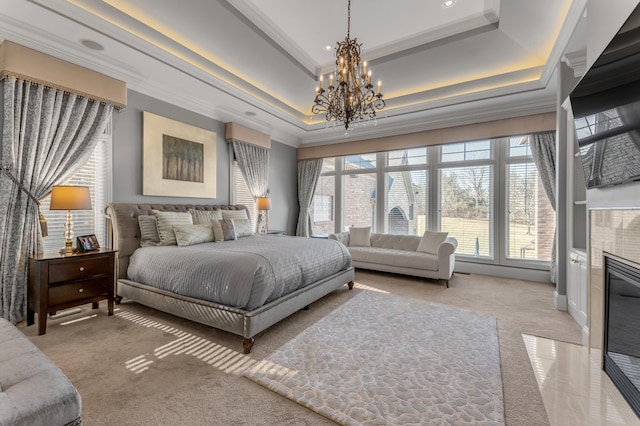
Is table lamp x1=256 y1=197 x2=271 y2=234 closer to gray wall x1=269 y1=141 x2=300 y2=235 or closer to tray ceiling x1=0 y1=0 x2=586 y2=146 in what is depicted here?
gray wall x1=269 y1=141 x2=300 y2=235

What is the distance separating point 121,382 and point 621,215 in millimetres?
3543

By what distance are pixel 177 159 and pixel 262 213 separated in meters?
2.02

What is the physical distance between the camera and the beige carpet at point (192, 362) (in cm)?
162

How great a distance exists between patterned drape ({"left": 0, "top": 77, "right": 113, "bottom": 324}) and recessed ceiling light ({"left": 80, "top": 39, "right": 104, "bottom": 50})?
1.89 feet

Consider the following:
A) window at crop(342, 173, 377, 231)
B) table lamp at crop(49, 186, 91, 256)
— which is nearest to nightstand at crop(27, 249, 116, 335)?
table lamp at crop(49, 186, 91, 256)

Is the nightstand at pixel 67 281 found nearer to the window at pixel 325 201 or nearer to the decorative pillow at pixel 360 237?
the decorative pillow at pixel 360 237

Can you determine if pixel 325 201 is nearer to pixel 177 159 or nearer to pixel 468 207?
pixel 468 207

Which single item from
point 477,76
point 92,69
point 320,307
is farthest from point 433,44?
point 92,69

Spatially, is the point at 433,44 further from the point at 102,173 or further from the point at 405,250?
the point at 102,173

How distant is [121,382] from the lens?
189 cm

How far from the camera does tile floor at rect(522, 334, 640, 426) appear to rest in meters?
1.54

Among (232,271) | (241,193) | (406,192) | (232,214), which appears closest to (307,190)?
(241,193)

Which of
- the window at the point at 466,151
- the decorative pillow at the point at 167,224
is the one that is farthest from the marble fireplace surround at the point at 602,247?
the decorative pillow at the point at 167,224

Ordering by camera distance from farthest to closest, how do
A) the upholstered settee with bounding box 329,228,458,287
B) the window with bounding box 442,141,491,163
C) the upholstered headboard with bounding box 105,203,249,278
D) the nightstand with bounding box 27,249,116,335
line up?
the window with bounding box 442,141,491,163, the upholstered settee with bounding box 329,228,458,287, the upholstered headboard with bounding box 105,203,249,278, the nightstand with bounding box 27,249,116,335
